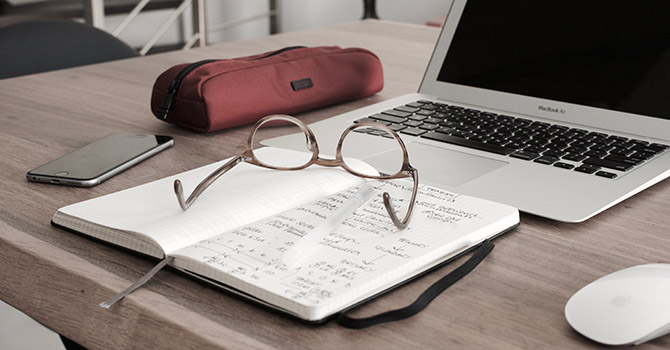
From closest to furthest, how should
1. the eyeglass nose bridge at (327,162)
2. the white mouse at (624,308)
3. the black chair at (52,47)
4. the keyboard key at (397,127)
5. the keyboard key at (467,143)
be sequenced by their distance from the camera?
1. the white mouse at (624,308)
2. the eyeglass nose bridge at (327,162)
3. the keyboard key at (467,143)
4. the keyboard key at (397,127)
5. the black chair at (52,47)

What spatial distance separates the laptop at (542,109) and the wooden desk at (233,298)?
0.05 meters

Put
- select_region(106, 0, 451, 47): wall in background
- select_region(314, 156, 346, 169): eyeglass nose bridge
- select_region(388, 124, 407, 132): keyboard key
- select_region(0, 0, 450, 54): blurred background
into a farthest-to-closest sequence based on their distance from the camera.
→ select_region(106, 0, 451, 47): wall in background → select_region(0, 0, 450, 54): blurred background → select_region(388, 124, 407, 132): keyboard key → select_region(314, 156, 346, 169): eyeglass nose bridge

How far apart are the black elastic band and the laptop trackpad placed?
7.2 inches

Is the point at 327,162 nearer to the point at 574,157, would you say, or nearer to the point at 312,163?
the point at 312,163

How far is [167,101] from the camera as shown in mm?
1028

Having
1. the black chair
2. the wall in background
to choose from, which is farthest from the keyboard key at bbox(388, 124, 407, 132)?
the wall in background

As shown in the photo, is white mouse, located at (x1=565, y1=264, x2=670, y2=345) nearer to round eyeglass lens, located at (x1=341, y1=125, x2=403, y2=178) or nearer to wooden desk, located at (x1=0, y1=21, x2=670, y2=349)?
wooden desk, located at (x1=0, y1=21, x2=670, y2=349)

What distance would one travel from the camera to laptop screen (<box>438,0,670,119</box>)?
96cm

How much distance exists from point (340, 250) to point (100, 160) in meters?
0.43

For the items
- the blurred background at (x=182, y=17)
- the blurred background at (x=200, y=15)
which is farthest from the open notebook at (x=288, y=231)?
the blurred background at (x=200, y=15)

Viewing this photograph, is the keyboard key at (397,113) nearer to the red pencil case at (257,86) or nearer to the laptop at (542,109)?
the laptop at (542,109)

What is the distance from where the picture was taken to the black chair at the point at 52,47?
1531mm

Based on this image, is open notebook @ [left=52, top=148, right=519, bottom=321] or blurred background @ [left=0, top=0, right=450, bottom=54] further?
blurred background @ [left=0, top=0, right=450, bottom=54]

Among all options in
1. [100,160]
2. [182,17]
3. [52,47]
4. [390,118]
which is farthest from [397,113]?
[182,17]
